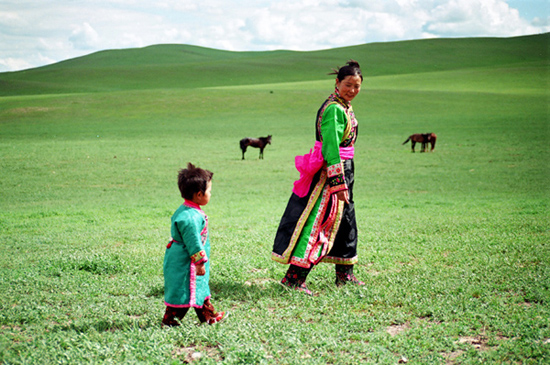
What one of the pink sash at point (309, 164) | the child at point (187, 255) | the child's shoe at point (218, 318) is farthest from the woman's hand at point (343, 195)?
the child's shoe at point (218, 318)

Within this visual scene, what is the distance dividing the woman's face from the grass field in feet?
6.52

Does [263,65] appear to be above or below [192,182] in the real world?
above

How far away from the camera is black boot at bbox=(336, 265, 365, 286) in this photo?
5266 mm

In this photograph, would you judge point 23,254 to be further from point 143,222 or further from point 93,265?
point 143,222

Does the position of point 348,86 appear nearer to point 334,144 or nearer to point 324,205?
point 334,144

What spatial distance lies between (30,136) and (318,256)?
29.9 metres

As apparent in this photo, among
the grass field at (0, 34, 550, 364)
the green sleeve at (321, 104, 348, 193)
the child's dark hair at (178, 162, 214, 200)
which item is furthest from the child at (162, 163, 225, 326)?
the green sleeve at (321, 104, 348, 193)

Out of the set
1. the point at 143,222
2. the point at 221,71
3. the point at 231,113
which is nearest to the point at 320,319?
the point at 143,222

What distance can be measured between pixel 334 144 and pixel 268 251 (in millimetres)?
2604

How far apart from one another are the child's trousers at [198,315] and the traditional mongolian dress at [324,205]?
1.05 metres

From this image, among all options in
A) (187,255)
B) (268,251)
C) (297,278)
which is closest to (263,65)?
(268,251)

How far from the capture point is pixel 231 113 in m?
42.2

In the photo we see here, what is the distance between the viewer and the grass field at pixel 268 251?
12.2 feet

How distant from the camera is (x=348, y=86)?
5.10 meters
